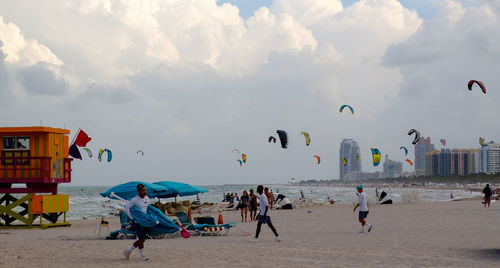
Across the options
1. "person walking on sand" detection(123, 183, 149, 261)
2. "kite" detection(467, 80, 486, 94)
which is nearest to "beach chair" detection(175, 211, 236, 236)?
"person walking on sand" detection(123, 183, 149, 261)

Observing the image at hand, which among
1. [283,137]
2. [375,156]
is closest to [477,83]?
[283,137]

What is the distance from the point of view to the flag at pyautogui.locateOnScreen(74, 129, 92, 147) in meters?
26.5

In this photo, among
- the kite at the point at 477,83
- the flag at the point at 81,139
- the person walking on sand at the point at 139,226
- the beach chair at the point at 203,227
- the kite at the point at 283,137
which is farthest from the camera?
the kite at the point at 283,137

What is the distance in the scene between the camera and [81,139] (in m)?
26.7

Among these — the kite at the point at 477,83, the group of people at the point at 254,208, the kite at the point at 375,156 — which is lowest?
the group of people at the point at 254,208

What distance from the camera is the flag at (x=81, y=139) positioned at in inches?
1043

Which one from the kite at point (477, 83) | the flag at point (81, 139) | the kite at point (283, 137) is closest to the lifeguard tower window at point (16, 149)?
the flag at point (81, 139)

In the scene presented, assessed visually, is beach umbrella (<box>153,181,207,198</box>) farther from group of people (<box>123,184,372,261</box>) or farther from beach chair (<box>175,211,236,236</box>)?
group of people (<box>123,184,372,261</box>)

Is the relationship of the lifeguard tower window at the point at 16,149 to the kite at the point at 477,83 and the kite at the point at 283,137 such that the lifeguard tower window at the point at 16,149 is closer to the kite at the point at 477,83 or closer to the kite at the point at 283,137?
the kite at the point at 283,137

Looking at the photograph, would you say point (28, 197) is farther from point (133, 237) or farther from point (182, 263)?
point (182, 263)

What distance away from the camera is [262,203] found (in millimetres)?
15039

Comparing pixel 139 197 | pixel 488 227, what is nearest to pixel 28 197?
pixel 139 197

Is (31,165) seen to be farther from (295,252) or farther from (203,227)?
(295,252)

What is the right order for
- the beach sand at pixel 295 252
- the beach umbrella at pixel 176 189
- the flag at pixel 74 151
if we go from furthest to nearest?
the flag at pixel 74 151
the beach umbrella at pixel 176 189
the beach sand at pixel 295 252
